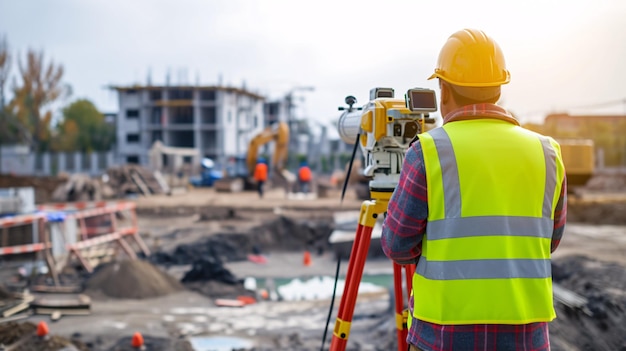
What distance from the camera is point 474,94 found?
71.8 inches

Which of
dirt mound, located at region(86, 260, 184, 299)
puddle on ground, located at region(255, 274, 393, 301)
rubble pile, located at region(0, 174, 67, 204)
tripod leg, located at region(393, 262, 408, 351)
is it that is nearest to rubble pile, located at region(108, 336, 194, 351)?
dirt mound, located at region(86, 260, 184, 299)

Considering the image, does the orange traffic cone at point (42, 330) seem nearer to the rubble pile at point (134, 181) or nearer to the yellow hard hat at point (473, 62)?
the yellow hard hat at point (473, 62)

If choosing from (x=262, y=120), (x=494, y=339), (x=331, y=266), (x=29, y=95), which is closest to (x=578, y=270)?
(x=331, y=266)

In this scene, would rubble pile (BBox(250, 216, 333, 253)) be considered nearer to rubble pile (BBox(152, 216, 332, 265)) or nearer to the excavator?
rubble pile (BBox(152, 216, 332, 265))

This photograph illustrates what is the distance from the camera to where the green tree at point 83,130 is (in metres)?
51.2

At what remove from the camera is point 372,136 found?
2.56m

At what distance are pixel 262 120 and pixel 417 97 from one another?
57100 millimetres

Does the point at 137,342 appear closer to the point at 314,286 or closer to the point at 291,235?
the point at 314,286

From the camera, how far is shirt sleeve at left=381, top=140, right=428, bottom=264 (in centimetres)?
172

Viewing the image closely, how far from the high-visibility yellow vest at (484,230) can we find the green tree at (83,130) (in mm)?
52649

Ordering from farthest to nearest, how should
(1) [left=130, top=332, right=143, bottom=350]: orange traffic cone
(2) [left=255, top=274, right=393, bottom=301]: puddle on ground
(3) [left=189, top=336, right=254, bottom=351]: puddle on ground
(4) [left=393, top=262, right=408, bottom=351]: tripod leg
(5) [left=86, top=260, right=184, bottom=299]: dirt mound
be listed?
1. (2) [left=255, top=274, right=393, bottom=301]: puddle on ground
2. (5) [left=86, top=260, right=184, bottom=299]: dirt mound
3. (3) [left=189, top=336, right=254, bottom=351]: puddle on ground
4. (1) [left=130, top=332, right=143, bottom=350]: orange traffic cone
5. (4) [left=393, top=262, right=408, bottom=351]: tripod leg

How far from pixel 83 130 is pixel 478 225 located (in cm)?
5614

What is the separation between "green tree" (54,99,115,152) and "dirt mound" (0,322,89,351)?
48.6m

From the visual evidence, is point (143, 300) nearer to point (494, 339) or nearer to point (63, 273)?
point (63, 273)
